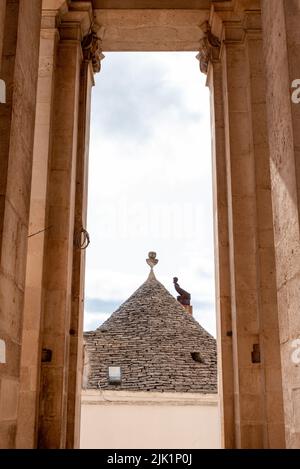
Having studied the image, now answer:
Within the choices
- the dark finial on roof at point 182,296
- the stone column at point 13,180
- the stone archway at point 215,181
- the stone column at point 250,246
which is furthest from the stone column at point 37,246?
the dark finial on roof at point 182,296

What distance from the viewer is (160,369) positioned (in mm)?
25016

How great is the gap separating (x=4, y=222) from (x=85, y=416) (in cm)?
1784

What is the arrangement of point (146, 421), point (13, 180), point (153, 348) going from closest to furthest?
point (13, 180) < point (146, 421) < point (153, 348)

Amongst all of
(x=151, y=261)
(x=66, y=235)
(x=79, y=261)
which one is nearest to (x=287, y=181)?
(x=66, y=235)

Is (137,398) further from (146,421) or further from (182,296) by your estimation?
(182,296)

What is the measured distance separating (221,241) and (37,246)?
8.74 ft

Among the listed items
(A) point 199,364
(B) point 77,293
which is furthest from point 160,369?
(B) point 77,293

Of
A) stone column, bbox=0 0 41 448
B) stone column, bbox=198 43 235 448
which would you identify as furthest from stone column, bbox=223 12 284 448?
stone column, bbox=0 0 41 448

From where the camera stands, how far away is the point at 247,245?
9.41 metres

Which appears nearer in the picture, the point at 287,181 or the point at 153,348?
the point at 287,181

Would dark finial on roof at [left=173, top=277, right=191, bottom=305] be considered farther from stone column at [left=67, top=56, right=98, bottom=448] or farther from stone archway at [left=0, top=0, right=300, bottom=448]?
stone column at [left=67, top=56, right=98, bottom=448]

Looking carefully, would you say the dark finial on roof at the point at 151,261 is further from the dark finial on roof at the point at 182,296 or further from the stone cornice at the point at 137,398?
the stone cornice at the point at 137,398

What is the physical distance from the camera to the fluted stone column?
8656 millimetres

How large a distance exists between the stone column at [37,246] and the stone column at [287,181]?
382 centimetres
